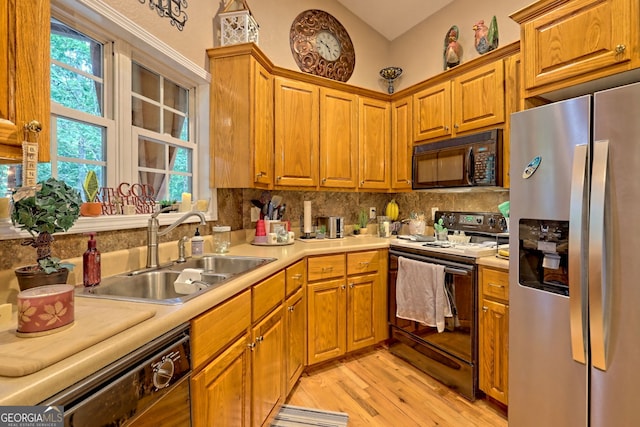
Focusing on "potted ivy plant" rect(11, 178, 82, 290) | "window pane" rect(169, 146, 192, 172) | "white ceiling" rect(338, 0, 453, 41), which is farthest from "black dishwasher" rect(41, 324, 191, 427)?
"white ceiling" rect(338, 0, 453, 41)

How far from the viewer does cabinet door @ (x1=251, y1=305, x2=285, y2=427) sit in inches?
58.3

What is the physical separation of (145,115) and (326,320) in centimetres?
180

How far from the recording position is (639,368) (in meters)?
1.16

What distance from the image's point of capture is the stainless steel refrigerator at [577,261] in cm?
118

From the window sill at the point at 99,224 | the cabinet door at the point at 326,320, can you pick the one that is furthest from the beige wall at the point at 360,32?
the cabinet door at the point at 326,320

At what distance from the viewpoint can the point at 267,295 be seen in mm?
1615

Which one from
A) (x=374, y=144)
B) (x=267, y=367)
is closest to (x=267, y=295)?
(x=267, y=367)

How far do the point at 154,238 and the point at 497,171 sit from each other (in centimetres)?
217

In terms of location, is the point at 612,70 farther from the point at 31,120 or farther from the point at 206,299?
the point at 31,120

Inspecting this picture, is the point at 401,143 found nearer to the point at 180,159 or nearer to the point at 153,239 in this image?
the point at 180,159

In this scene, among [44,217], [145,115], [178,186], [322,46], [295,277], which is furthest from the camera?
[322,46]

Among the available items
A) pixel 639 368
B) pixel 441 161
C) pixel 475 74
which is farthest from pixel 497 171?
pixel 639 368

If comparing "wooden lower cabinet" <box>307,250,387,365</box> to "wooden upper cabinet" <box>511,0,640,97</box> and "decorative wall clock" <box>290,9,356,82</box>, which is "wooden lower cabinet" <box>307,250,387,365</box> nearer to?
"wooden upper cabinet" <box>511,0,640,97</box>

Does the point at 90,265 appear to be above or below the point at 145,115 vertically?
below
